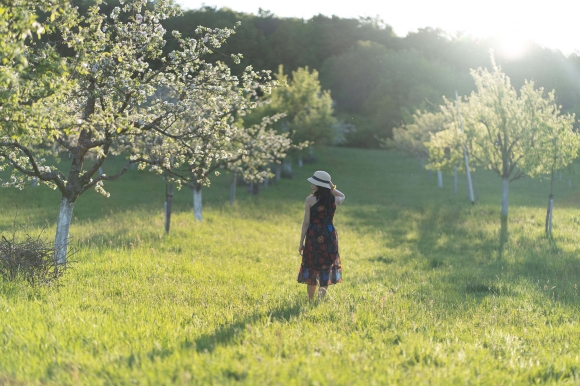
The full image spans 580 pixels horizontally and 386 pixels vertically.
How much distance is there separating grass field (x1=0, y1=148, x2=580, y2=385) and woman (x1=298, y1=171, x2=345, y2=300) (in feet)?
1.47

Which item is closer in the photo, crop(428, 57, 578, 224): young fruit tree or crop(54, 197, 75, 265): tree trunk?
crop(54, 197, 75, 265): tree trunk

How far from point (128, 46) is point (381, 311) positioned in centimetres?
699

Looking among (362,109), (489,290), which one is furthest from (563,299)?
(362,109)

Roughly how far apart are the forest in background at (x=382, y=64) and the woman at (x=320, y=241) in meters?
55.7

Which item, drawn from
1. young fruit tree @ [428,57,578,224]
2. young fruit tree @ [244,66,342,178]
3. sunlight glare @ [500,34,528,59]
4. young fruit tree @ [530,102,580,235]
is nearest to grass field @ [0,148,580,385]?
young fruit tree @ [530,102,580,235]

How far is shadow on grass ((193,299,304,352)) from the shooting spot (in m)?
5.43

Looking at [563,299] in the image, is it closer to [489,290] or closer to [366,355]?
[489,290]

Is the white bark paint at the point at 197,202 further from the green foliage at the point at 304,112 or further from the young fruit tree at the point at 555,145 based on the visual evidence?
the green foliage at the point at 304,112

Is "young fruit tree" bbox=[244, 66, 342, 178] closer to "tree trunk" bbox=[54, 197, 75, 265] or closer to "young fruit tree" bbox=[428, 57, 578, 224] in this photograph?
"young fruit tree" bbox=[428, 57, 578, 224]

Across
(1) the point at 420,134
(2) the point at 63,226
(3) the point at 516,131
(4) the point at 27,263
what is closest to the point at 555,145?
(3) the point at 516,131

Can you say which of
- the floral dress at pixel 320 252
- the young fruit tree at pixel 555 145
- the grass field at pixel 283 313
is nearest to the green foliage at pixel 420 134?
the young fruit tree at pixel 555 145

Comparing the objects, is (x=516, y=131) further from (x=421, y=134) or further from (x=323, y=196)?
(x=421, y=134)

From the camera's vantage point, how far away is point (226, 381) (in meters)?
4.39

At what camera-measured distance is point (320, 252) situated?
816 centimetres
